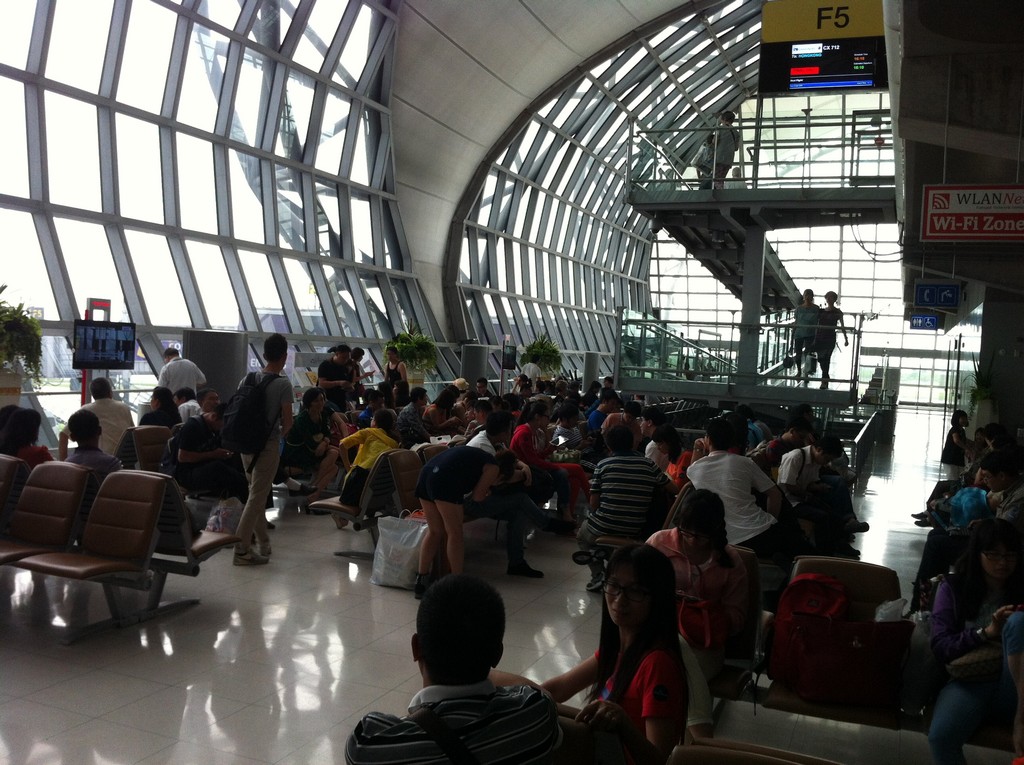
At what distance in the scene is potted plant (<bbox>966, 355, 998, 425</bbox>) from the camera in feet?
56.3

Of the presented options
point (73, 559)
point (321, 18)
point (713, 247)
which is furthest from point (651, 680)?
point (713, 247)

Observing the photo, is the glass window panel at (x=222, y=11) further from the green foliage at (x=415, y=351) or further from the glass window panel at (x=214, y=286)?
the green foliage at (x=415, y=351)

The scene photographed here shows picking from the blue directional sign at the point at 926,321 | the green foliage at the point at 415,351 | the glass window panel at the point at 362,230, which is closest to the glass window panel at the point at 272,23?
the glass window panel at the point at 362,230

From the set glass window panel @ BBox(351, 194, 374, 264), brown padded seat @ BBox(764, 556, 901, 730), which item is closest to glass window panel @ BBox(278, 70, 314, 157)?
glass window panel @ BBox(351, 194, 374, 264)

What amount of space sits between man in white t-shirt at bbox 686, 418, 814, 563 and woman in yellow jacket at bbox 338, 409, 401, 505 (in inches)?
118

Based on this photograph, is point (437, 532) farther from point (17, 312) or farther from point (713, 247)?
point (713, 247)

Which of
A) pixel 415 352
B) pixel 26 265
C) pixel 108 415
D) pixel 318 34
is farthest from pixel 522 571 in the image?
pixel 318 34

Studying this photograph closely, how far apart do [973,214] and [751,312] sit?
710cm

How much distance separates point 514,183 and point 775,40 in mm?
15499

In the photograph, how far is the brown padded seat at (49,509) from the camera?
18.2ft

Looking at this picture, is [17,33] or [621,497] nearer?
[621,497]

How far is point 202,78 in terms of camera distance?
51.6 feet

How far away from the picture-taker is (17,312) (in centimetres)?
975

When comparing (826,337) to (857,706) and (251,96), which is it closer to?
(251,96)
